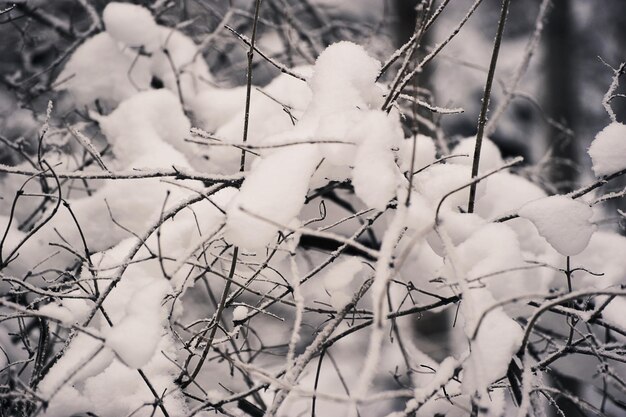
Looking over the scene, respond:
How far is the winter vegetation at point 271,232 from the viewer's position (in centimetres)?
89

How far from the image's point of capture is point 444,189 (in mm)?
1139

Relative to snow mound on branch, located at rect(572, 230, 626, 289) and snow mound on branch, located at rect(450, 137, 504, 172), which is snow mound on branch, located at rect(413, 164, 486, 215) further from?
snow mound on branch, located at rect(572, 230, 626, 289)

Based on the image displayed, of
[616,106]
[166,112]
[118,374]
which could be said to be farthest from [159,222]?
[616,106]

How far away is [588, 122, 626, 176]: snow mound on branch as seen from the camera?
1.05 m

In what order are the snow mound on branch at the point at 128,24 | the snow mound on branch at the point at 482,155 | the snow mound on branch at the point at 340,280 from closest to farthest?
the snow mound on branch at the point at 340,280 → the snow mound on branch at the point at 482,155 → the snow mound on branch at the point at 128,24

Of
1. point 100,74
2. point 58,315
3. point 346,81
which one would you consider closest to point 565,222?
point 346,81

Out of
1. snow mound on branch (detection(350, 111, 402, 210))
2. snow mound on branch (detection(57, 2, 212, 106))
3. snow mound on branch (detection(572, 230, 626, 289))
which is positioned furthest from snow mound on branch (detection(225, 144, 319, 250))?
snow mound on branch (detection(57, 2, 212, 106))

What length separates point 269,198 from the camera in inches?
37.0

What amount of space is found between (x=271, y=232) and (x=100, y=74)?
162cm

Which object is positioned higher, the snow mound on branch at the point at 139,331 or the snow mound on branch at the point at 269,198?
the snow mound on branch at the point at 269,198

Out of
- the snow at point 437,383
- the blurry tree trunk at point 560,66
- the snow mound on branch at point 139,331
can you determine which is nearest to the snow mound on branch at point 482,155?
the snow at point 437,383

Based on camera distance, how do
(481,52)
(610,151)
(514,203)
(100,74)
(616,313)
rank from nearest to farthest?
(610,151)
(616,313)
(514,203)
(100,74)
(481,52)

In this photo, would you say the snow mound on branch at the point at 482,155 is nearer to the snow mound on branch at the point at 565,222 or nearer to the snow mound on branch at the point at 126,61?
the snow mound on branch at the point at 565,222

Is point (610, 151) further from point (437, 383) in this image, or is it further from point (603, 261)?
point (437, 383)
